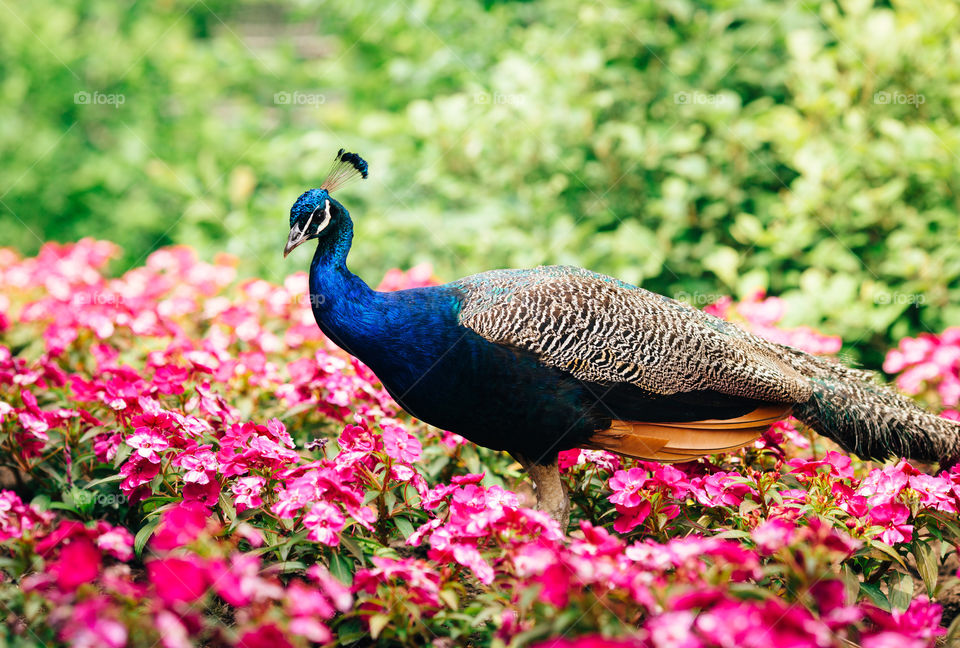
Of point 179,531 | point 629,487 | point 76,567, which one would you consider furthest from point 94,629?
point 629,487

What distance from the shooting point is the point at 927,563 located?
6.70 ft

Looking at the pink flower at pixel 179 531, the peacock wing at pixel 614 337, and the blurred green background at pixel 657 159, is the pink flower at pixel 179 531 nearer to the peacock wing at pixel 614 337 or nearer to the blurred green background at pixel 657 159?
the peacock wing at pixel 614 337

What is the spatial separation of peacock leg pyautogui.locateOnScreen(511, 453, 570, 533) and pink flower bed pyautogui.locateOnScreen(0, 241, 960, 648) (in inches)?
3.5

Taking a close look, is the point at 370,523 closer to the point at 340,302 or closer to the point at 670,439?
the point at 340,302

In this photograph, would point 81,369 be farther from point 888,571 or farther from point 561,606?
point 888,571

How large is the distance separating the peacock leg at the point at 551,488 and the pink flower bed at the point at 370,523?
9 centimetres

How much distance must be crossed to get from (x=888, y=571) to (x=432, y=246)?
2861mm

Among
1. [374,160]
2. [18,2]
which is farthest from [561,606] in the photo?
[18,2]

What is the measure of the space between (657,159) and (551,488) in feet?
7.57

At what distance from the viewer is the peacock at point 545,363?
225 cm

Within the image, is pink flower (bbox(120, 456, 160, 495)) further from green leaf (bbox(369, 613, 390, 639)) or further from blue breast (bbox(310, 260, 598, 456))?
green leaf (bbox(369, 613, 390, 639))

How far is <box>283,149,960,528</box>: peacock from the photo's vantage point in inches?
88.5

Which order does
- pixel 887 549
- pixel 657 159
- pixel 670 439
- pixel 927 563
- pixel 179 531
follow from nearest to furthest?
pixel 179 531
pixel 887 549
pixel 927 563
pixel 670 439
pixel 657 159

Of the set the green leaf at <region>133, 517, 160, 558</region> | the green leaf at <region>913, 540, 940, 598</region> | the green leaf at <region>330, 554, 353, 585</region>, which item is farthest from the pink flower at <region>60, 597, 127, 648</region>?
the green leaf at <region>913, 540, 940, 598</region>
